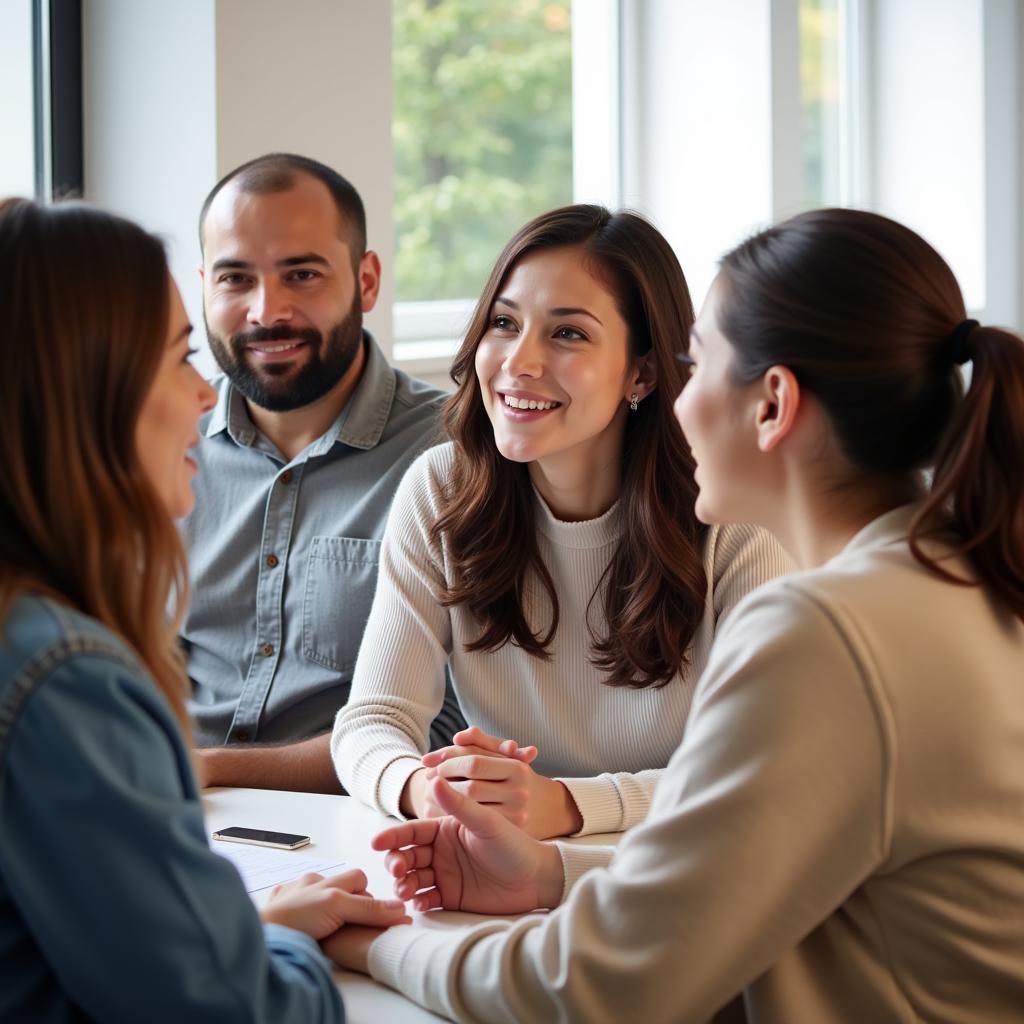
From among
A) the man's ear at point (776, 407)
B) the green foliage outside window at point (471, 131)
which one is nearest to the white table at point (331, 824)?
the man's ear at point (776, 407)

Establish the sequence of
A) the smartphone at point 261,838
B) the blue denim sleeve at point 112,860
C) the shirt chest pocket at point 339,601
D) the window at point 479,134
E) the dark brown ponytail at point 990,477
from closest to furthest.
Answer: the blue denim sleeve at point 112,860 < the dark brown ponytail at point 990,477 < the smartphone at point 261,838 < the shirt chest pocket at point 339,601 < the window at point 479,134

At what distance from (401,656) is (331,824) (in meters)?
0.34

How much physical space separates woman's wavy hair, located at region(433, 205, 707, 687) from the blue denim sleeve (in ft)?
3.36

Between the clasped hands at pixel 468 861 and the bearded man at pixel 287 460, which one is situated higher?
the bearded man at pixel 287 460

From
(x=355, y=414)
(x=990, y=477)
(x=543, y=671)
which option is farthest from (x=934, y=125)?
(x=990, y=477)

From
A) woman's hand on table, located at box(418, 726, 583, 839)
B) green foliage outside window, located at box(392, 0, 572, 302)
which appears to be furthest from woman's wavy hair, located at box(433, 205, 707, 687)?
green foliage outside window, located at box(392, 0, 572, 302)

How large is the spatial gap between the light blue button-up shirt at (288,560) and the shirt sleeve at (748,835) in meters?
1.21

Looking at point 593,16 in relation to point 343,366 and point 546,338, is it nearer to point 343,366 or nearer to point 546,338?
point 343,366

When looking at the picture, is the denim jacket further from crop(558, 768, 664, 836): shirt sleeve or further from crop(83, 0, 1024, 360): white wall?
crop(558, 768, 664, 836): shirt sleeve

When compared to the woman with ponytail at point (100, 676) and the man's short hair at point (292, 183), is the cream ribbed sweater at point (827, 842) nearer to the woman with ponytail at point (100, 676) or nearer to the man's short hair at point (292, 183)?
the woman with ponytail at point (100, 676)

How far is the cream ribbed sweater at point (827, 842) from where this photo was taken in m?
1.03

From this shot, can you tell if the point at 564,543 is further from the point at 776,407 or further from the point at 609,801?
the point at 776,407

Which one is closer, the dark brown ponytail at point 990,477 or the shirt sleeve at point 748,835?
the shirt sleeve at point 748,835

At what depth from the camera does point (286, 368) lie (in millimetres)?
2463
